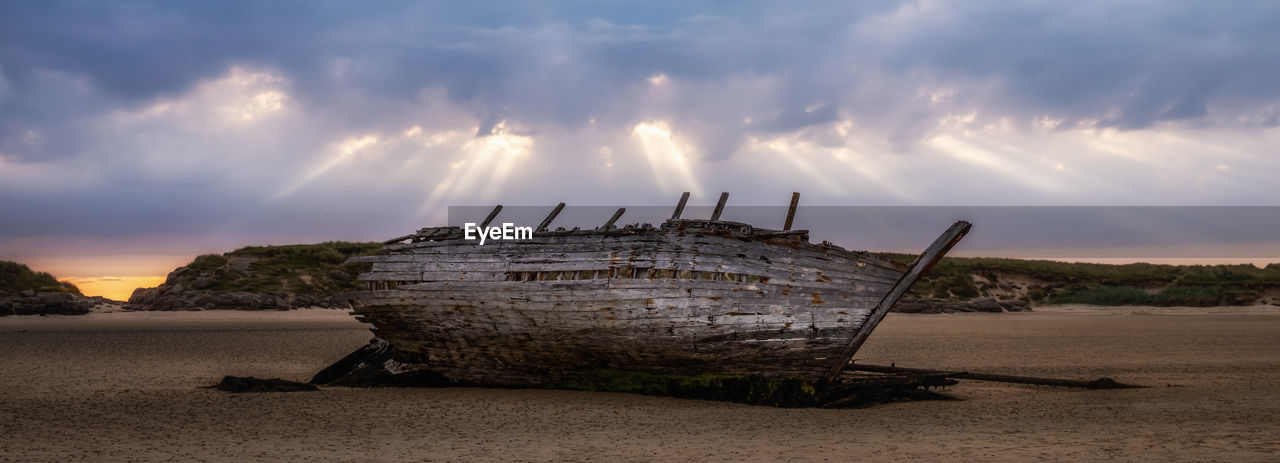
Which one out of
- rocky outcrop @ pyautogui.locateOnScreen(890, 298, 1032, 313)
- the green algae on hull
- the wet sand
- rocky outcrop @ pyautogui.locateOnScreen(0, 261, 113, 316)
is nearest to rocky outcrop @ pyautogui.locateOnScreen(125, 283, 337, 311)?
rocky outcrop @ pyautogui.locateOnScreen(0, 261, 113, 316)

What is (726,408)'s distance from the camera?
37.5 feet

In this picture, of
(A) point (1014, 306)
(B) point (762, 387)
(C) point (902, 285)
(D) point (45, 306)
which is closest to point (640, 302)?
(B) point (762, 387)

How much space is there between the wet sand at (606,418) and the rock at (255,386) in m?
0.37

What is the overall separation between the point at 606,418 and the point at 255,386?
6.24 metres

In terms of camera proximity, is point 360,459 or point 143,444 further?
point 143,444

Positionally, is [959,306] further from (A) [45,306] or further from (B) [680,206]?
(A) [45,306]

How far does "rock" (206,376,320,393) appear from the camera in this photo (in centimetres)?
1366

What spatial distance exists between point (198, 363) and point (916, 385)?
13576mm

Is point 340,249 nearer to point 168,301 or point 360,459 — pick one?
point 168,301

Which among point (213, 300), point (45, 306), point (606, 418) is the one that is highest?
point (213, 300)

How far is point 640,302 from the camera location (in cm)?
1169

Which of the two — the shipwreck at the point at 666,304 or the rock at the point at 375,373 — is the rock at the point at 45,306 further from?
the shipwreck at the point at 666,304

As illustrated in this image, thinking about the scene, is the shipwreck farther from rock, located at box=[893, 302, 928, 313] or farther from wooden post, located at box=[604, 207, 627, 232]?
rock, located at box=[893, 302, 928, 313]

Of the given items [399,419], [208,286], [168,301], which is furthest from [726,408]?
[208,286]
